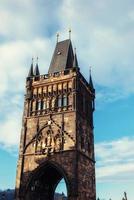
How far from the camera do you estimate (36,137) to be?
32.4 meters

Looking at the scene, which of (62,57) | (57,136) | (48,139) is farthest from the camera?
(62,57)

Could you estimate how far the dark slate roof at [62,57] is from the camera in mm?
36594

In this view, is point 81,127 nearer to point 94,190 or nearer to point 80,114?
point 80,114

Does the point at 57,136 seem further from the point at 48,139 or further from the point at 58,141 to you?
the point at 48,139

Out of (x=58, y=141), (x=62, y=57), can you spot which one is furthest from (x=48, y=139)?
(x=62, y=57)

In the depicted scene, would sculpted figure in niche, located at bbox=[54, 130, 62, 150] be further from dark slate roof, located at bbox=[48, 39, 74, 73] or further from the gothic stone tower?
dark slate roof, located at bbox=[48, 39, 74, 73]

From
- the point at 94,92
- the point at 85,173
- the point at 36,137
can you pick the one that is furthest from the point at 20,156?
the point at 94,92

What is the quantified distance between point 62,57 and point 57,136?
34.7 ft

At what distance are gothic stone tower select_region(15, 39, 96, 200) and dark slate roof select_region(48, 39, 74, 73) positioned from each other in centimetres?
15

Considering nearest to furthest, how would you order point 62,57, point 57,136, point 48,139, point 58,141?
1. point 58,141
2. point 57,136
3. point 48,139
4. point 62,57

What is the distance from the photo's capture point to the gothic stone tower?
3000cm

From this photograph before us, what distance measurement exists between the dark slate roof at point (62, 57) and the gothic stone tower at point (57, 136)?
0.15 meters

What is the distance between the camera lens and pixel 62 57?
3778cm

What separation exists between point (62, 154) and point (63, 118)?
3.80 metres
